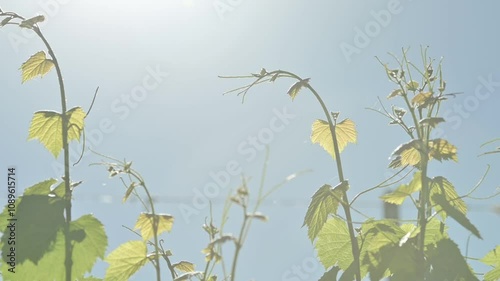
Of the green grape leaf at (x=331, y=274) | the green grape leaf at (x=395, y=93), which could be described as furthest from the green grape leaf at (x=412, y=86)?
the green grape leaf at (x=331, y=274)

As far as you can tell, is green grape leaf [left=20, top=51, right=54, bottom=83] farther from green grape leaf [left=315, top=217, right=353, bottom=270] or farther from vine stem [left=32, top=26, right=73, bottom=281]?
green grape leaf [left=315, top=217, right=353, bottom=270]

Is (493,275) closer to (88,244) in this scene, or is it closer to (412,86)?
(412,86)

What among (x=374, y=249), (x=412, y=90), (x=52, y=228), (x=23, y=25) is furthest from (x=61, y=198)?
(x=412, y=90)

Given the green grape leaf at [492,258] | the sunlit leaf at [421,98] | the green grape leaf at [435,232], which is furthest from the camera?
the green grape leaf at [492,258]

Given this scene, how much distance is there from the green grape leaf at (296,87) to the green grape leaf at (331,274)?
48cm

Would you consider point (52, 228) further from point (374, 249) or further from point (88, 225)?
point (374, 249)

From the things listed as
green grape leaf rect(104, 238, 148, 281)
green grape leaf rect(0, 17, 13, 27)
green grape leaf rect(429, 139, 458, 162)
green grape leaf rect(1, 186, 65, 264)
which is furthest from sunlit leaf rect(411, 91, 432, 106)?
green grape leaf rect(0, 17, 13, 27)

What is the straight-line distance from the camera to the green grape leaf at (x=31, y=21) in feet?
4.84

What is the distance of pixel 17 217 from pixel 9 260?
0.36 ft

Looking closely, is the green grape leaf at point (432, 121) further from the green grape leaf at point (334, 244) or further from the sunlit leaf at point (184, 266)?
the sunlit leaf at point (184, 266)

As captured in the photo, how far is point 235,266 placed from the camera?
2.87 ft

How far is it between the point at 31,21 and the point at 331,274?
3.05ft

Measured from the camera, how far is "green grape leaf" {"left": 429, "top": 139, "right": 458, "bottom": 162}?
1400 mm

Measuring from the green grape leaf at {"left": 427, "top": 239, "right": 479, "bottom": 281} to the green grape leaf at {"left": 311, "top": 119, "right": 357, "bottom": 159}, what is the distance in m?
0.37
